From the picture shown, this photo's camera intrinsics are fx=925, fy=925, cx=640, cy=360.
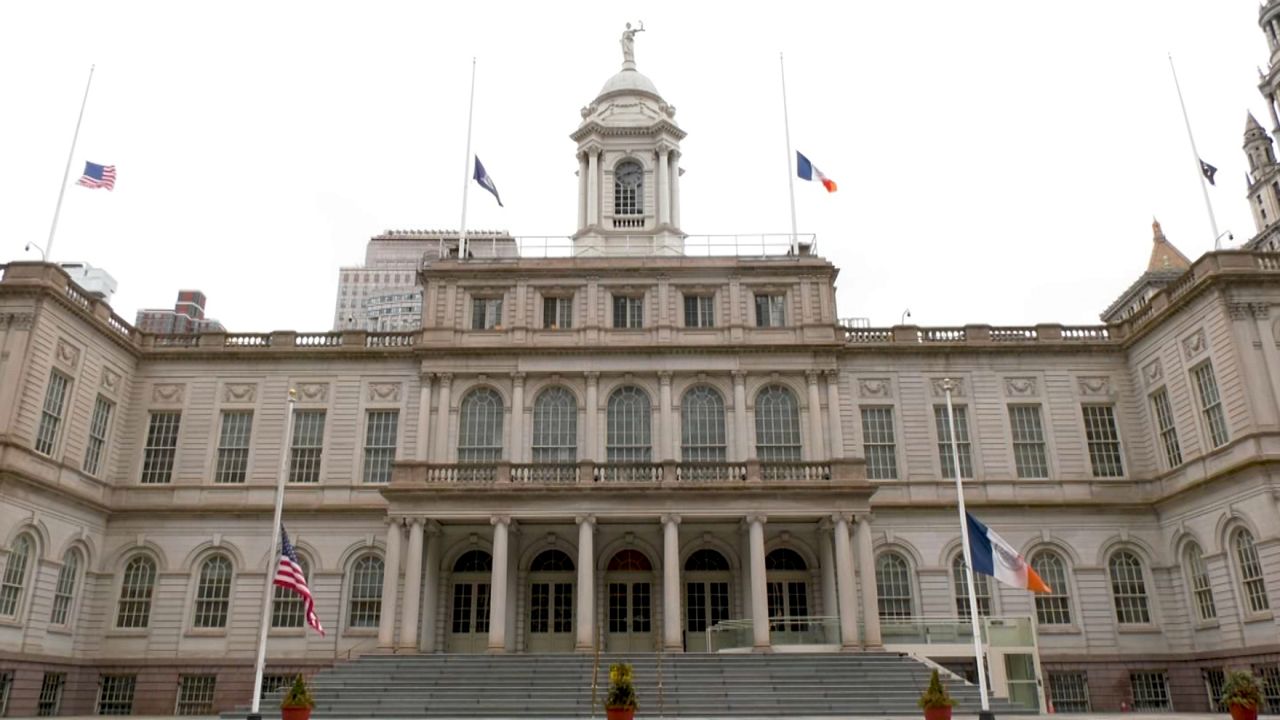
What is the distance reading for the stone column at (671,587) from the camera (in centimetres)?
2769

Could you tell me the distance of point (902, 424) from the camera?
110ft

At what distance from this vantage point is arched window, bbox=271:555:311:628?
103 ft

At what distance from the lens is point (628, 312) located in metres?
34.8

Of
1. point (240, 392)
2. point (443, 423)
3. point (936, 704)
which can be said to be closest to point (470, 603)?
point (443, 423)

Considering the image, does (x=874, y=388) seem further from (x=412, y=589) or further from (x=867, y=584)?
(x=412, y=589)

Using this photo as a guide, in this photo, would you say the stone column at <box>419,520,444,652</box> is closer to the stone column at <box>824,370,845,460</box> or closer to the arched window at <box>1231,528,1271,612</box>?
the stone column at <box>824,370,845,460</box>

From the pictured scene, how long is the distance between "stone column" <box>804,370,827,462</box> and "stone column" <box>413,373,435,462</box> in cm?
1327

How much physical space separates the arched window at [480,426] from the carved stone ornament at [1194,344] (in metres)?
23.0

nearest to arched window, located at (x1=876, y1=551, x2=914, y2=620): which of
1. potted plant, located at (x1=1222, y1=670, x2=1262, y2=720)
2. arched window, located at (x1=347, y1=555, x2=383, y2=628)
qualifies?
potted plant, located at (x1=1222, y1=670, x2=1262, y2=720)

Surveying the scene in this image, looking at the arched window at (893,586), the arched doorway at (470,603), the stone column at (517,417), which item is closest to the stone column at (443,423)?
the stone column at (517,417)

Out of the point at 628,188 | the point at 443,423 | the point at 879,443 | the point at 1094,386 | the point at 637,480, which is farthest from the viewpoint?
the point at 628,188

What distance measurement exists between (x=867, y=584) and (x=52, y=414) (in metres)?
25.9

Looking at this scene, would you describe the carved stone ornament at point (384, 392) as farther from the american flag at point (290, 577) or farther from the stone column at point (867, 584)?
the stone column at point (867, 584)

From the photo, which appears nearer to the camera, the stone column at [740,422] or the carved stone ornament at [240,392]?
the stone column at [740,422]
